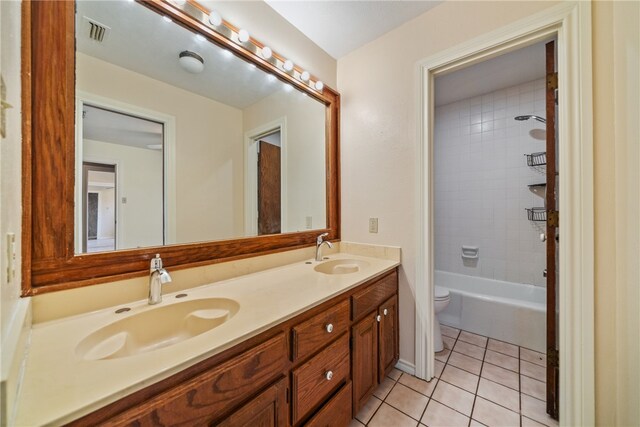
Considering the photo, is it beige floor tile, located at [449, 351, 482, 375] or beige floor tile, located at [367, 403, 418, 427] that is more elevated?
beige floor tile, located at [449, 351, 482, 375]

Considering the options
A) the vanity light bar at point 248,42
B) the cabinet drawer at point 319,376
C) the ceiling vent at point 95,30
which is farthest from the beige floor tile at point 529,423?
the ceiling vent at point 95,30

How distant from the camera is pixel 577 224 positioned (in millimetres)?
1163

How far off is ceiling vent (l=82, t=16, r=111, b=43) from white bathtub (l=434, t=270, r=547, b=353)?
2998 mm

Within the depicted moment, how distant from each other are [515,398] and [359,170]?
1730 millimetres

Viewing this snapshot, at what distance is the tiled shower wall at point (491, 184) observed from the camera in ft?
8.26

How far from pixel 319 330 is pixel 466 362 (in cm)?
149

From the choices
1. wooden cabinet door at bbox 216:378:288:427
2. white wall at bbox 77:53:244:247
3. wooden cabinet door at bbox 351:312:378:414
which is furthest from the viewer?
wooden cabinet door at bbox 351:312:378:414

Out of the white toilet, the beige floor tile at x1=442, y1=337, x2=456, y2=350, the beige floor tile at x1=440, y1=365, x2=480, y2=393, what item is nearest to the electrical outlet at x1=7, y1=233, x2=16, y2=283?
the beige floor tile at x1=440, y1=365, x2=480, y2=393

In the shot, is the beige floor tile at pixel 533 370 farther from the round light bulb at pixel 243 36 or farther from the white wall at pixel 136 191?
the round light bulb at pixel 243 36

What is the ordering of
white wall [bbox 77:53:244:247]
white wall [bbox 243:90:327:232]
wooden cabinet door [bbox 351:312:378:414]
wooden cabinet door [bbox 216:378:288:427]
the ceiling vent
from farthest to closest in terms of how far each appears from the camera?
1. white wall [bbox 243:90:327:232]
2. wooden cabinet door [bbox 351:312:378:414]
3. white wall [bbox 77:53:244:247]
4. the ceiling vent
5. wooden cabinet door [bbox 216:378:288:427]

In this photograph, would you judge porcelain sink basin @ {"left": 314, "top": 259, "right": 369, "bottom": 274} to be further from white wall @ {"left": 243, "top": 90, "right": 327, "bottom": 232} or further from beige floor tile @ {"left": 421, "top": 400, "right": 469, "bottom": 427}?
beige floor tile @ {"left": 421, "top": 400, "right": 469, "bottom": 427}

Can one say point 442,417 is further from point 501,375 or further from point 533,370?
point 533,370

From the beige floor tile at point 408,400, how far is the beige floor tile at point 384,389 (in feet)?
0.09

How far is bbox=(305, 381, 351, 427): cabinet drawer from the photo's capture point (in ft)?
3.33
